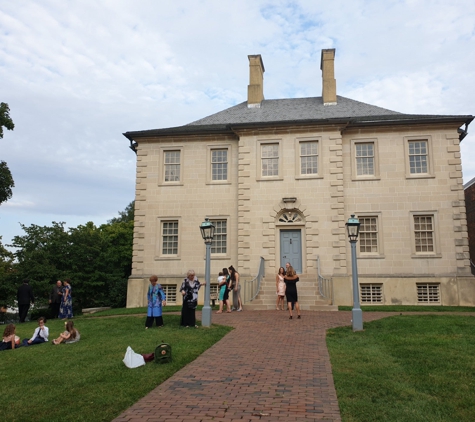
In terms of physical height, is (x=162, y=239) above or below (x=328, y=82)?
below

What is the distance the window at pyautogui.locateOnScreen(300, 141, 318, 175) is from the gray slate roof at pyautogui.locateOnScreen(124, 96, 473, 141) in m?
1.27

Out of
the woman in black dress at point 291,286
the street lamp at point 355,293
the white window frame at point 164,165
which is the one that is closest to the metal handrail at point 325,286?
the woman in black dress at point 291,286

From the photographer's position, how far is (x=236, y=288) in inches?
691

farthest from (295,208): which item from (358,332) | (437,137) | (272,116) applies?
(358,332)

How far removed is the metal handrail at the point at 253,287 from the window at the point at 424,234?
7745 millimetres

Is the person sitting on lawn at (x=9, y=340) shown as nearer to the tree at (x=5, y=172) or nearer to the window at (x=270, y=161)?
the tree at (x=5, y=172)

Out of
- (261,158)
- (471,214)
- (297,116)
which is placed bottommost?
(471,214)

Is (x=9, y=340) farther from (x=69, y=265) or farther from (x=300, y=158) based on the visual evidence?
(x=69, y=265)

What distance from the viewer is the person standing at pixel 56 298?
17922mm

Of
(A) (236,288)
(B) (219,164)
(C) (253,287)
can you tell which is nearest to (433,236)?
(C) (253,287)

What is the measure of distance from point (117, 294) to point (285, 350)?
23286 mm

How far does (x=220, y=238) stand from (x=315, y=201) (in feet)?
17.4

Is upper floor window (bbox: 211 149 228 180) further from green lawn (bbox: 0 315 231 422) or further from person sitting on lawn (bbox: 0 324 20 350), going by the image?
person sitting on lawn (bbox: 0 324 20 350)

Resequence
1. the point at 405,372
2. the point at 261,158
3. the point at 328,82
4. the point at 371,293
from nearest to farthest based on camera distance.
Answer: the point at 405,372, the point at 371,293, the point at 261,158, the point at 328,82
